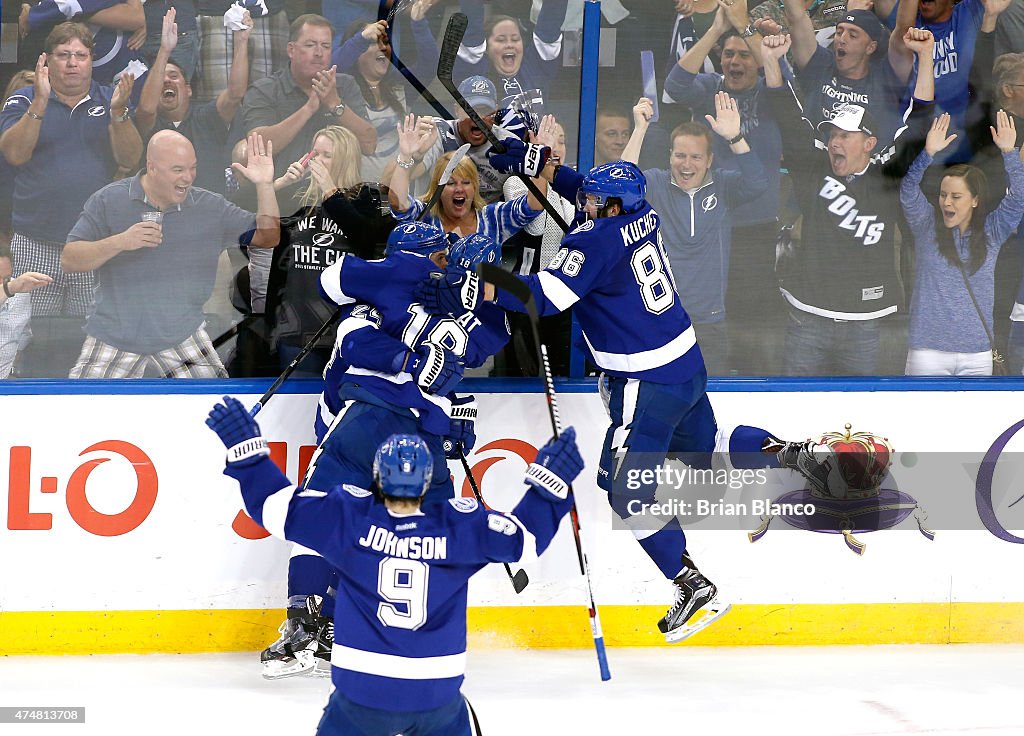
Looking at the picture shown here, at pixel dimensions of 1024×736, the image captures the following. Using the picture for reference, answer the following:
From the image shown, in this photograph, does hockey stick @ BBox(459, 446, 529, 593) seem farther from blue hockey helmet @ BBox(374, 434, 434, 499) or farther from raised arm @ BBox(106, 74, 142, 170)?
raised arm @ BBox(106, 74, 142, 170)

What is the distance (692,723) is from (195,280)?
2.33m

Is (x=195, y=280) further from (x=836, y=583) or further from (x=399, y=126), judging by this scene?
(x=836, y=583)

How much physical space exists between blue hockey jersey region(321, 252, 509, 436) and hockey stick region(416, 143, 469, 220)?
449 millimetres

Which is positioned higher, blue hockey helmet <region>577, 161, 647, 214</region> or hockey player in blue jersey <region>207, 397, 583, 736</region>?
blue hockey helmet <region>577, 161, 647, 214</region>

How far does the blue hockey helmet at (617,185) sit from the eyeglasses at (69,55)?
5.97ft

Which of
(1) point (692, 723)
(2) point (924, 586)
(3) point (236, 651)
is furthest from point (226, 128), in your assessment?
(2) point (924, 586)

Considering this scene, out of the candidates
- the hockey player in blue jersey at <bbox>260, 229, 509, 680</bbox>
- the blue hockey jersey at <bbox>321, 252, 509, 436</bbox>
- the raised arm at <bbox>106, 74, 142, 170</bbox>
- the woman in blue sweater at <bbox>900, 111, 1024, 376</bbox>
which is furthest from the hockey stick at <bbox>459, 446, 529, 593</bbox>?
the woman in blue sweater at <bbox>900, 111, 1024, 376</bbox>

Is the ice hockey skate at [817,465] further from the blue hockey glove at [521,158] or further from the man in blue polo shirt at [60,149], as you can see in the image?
the man in blue polo shirt at [60,149]

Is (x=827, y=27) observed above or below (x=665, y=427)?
above

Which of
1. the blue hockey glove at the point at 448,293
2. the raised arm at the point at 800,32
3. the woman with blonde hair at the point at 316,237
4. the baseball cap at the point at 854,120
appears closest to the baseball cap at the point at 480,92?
the woman with blonde hair at the point at 316,237

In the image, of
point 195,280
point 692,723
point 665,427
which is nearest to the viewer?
point 692,723

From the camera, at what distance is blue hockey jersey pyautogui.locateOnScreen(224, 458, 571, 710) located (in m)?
2.60

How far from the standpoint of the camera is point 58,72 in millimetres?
4289

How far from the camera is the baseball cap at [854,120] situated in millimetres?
4641
